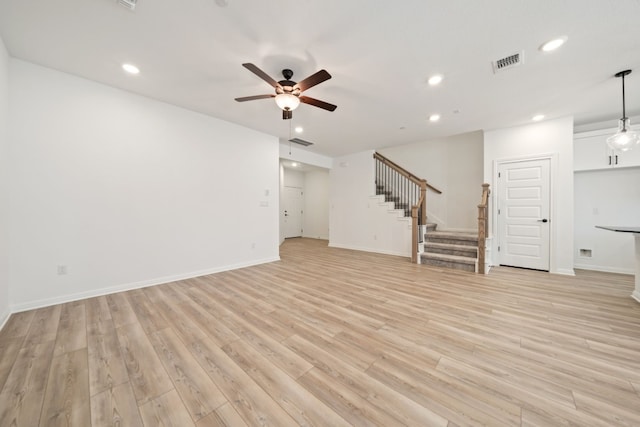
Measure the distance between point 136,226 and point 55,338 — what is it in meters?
1.70

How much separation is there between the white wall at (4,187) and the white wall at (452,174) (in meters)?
7.90

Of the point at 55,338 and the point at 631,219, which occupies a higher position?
the point at 631,219

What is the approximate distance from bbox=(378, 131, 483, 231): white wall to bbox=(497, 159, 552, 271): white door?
1197 millimetres

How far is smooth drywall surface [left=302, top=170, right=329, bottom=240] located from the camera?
9242mm

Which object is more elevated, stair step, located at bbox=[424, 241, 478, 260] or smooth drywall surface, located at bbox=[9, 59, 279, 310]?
smooth drywall surface, located at bbox=[9, 59, 279, 310]

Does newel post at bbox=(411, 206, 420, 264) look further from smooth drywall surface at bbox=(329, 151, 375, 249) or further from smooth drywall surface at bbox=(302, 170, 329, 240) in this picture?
smooth drywall surface at bbox=(302, 170, 329, 240)

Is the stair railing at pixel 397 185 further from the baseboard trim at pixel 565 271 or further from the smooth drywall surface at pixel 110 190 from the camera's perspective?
the smooth drywall surface at pixel 110 190

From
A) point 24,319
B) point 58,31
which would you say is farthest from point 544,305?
point 58,31

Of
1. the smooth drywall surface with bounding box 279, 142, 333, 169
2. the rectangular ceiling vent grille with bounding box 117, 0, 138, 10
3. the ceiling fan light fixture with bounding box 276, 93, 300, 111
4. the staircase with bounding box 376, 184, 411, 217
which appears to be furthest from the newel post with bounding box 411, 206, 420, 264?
the rectangular ceiling vent grille with bounding box 117, 0, 138, 10

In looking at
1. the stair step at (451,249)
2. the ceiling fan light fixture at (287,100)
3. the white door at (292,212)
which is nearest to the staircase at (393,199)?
the stair step at (451,249)

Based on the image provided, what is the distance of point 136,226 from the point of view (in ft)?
11.2

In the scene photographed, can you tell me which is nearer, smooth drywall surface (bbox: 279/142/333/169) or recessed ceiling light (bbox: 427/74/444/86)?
recessed ceiling light (bbox: 427/74/444/86)

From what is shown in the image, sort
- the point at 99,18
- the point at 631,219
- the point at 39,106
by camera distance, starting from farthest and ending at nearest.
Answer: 1. the point at 631,219
2. the point at 39,106
3. the point at 99,18

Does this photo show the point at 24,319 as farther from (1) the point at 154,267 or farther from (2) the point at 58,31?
(2) the point at 58,31
